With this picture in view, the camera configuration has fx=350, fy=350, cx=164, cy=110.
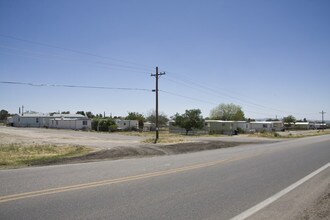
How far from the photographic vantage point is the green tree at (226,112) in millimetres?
135750

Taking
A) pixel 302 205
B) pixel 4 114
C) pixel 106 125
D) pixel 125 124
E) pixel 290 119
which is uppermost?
pixel 4 114

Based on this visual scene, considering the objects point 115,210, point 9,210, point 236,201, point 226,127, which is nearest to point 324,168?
point 236,201

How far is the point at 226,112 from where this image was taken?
453ft

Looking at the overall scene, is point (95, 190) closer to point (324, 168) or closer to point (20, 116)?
point (324, 168)

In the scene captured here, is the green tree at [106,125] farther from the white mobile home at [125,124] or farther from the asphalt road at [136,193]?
the asphalt road at [136,193]

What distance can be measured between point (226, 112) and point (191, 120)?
6778 cm

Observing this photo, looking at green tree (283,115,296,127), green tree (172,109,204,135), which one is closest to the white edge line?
green tree (172,109,204,135)

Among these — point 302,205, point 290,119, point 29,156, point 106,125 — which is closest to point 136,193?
point 302,205

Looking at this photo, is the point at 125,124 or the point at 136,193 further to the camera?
the point at 125,124

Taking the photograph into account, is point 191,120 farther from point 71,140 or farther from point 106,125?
point 71,140

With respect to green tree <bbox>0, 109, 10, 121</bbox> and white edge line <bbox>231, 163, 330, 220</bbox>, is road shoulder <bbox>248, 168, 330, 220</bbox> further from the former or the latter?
green tree <bbox>0, 109, 10, 121</bbox>

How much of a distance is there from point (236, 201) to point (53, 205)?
4055mm

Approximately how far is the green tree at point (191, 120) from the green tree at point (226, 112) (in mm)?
63491

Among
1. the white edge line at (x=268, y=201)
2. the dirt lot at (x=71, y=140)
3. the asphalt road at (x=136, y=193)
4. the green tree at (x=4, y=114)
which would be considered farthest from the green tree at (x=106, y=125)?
the green tree at (x=4, y=114)
